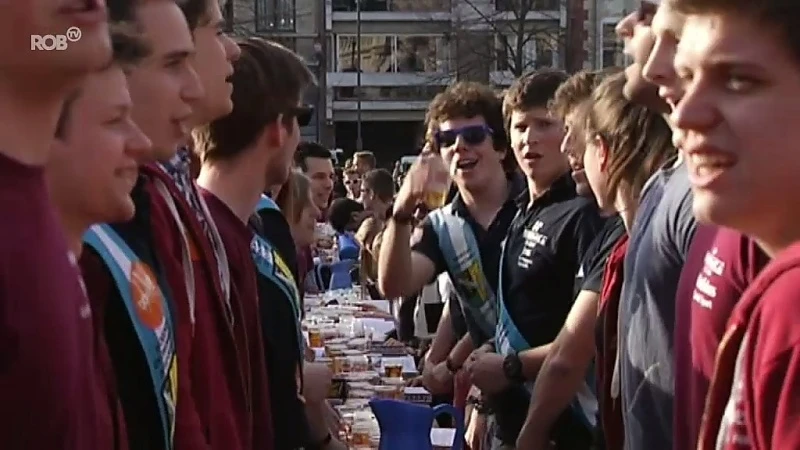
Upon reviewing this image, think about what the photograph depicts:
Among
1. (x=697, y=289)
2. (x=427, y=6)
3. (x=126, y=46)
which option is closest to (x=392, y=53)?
(x=427, y=6)

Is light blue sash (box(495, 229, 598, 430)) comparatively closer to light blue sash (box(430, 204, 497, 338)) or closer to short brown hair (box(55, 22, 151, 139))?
light blue sash (box(430, 204, 497, 338))

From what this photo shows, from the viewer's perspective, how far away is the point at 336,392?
5.54 m

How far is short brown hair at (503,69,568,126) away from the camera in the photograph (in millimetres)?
4656

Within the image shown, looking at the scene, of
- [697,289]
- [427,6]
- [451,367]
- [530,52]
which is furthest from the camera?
[427,6]

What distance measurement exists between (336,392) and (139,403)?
3.20 metres

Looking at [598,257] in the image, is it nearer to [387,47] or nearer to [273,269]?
[273,269]

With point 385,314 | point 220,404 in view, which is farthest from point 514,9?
point 220,404

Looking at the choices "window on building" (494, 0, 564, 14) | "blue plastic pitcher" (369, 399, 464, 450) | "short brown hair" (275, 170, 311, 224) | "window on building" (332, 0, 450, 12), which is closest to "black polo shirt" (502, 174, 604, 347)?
"blue plastic pitcher" (369, 399, 464, 450)

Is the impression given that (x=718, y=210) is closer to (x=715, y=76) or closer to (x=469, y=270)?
(x=715, y=76)

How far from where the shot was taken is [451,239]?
5145mm

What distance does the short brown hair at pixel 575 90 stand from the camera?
408 cm

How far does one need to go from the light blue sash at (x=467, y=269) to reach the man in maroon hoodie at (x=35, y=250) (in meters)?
3.37

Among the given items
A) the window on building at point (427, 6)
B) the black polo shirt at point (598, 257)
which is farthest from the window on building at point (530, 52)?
the black polo shirt at point (598, 257)

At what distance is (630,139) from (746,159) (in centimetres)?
154
